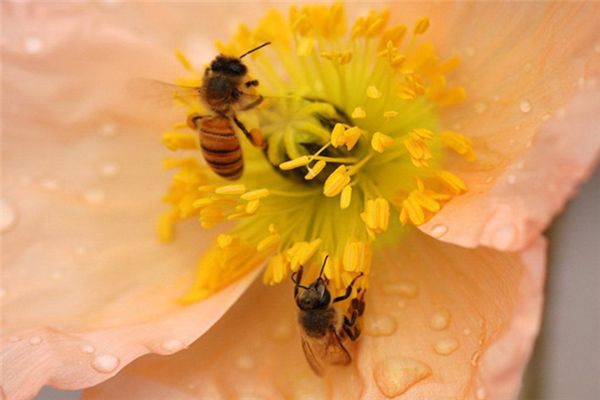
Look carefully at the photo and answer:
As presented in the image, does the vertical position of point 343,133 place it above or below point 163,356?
above

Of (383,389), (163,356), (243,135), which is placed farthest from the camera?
(243,135)

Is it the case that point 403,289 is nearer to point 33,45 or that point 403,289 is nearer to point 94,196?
point 94,196

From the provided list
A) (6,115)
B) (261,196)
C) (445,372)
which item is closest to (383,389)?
(445,372)

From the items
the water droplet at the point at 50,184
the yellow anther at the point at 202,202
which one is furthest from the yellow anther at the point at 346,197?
the water droplet at the point at 50,184

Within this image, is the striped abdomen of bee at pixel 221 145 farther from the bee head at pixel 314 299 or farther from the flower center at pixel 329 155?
the bee head at pixel 314 299

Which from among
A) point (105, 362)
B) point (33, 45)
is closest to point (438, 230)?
point (105, 362)

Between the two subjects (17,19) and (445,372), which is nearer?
(445,372)

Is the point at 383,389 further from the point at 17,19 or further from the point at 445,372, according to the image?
the point at 17,19
